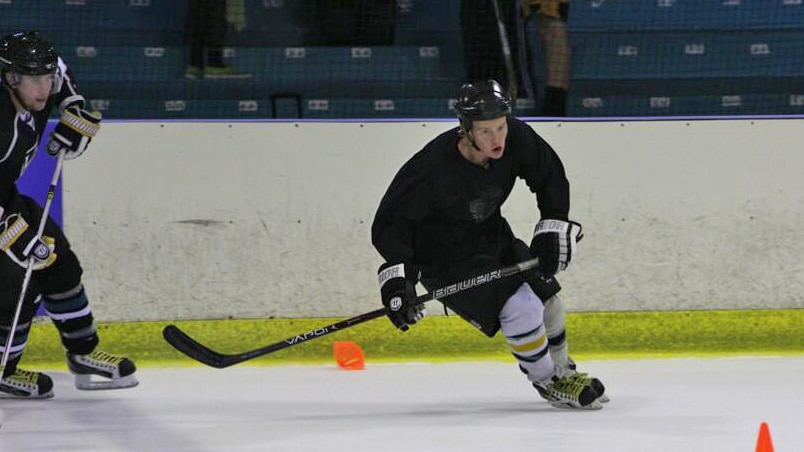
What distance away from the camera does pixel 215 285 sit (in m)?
4.62

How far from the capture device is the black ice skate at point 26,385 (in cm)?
408

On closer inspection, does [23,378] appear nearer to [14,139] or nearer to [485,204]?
[14,139]

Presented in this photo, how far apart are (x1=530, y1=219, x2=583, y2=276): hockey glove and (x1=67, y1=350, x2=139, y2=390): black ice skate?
1.41 m

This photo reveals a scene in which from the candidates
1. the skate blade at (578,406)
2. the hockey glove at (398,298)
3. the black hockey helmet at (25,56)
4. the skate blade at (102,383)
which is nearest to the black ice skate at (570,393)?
the skate blade at (578,406)

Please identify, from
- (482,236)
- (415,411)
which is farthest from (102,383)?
(482,236)

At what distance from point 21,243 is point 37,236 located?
6cm

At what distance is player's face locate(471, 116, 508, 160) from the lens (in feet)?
11.5

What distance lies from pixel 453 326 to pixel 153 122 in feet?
4.12

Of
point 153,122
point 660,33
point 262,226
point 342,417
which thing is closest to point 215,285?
point 262,226

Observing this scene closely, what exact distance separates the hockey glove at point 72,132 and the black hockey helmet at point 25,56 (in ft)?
0.89

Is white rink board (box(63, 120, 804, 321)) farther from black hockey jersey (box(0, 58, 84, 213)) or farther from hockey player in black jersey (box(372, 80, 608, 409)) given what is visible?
hockey player in black jersey (box(372, 80, 608, 409))

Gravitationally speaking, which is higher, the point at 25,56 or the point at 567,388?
the point at 25,56

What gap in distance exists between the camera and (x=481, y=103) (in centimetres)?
346

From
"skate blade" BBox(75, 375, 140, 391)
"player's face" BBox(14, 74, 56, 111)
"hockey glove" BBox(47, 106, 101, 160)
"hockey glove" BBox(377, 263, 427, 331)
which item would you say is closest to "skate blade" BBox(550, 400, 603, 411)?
"hockey glove" BBox(377, 263, 427, 331)
